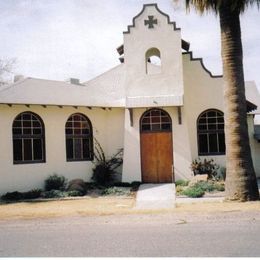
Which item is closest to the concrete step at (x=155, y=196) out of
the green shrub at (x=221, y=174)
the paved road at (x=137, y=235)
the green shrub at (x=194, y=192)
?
the green shrub at (x=194, y=192)

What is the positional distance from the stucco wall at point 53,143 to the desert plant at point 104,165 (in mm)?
319

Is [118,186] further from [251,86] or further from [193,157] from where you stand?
[251,86]

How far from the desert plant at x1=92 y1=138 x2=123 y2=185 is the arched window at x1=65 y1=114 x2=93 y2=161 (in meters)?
0.37

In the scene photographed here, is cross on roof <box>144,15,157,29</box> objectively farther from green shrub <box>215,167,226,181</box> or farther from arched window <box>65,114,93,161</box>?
green shrub <box>215,167,226,181</box>

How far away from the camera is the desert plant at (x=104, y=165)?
18406mm

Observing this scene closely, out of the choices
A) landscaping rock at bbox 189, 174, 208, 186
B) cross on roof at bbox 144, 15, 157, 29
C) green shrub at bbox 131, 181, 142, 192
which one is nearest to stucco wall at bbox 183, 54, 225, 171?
landscaping rock at bbox 189, 174, 208, 186

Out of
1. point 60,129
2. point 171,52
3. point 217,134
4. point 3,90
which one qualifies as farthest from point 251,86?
point 3,90

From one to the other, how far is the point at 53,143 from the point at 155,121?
4847 millimetres

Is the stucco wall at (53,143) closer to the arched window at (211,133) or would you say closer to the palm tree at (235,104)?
the arched window at (211,133)

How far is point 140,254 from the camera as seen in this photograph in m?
6.64

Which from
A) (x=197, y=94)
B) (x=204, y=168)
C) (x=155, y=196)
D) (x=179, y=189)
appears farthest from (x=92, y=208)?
(x=197, y=94)

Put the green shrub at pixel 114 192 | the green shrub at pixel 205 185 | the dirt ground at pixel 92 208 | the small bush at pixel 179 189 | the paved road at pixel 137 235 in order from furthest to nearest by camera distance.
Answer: the green shrub at pixel 114 192
the small bush at pixel 179 189
the green shrub at pixel 205 185
the dirt ground at pixel 92 208
the paved road at pixel 137 235

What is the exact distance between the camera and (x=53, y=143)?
17781 mm

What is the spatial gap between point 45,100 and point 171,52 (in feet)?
20.4
